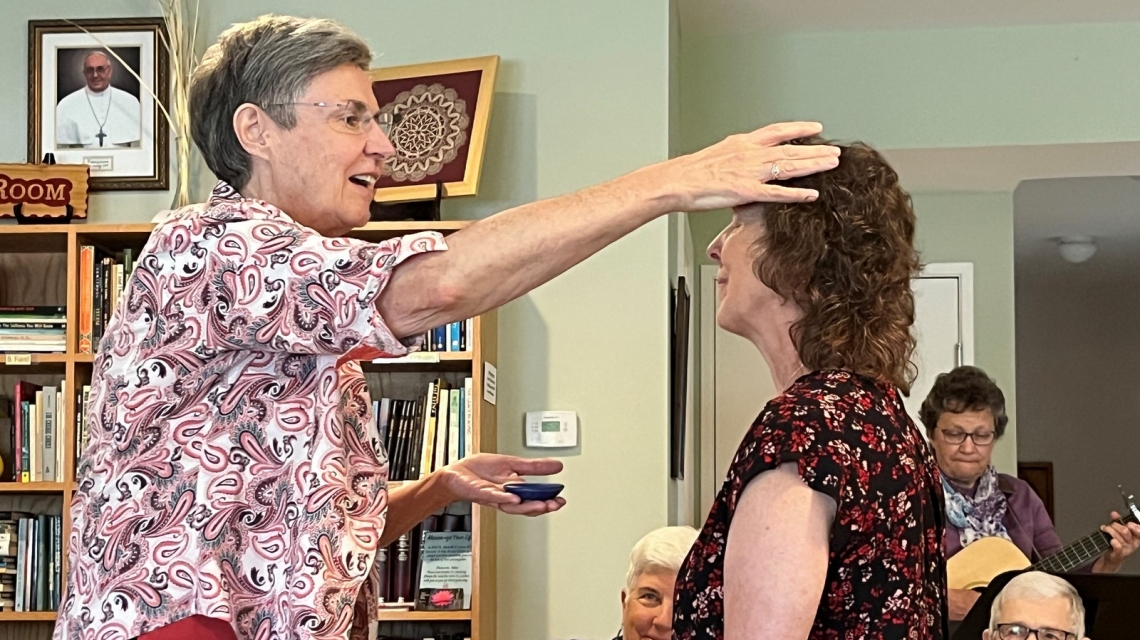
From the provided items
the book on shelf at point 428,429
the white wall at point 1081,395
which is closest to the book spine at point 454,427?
the book on shelf at point 428,429

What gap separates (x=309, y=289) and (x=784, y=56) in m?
4.08

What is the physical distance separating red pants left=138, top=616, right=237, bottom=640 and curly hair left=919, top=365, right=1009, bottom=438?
3031 millimetres

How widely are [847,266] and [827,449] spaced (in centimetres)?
24

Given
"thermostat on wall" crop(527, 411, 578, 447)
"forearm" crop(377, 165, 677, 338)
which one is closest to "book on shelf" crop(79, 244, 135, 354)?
"thermostat on wall" crop(527, 411, 578, 447)

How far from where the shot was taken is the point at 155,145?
4.17 meters

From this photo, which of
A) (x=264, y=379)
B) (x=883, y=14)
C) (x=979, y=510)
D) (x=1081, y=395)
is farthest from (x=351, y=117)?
(x=1081, y=395)

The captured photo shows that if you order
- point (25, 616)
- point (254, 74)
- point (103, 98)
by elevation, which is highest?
point (103, 98)

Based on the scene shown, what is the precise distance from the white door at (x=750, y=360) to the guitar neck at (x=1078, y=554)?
1671 mm

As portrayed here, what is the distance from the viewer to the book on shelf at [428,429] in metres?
3.74

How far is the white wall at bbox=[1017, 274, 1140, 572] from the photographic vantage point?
9.26 m

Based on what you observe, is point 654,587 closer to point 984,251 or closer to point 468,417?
point 468,417

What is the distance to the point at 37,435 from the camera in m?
3.80

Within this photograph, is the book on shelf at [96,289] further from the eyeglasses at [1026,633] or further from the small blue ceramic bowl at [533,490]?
the eyeglasses at [1026,633]

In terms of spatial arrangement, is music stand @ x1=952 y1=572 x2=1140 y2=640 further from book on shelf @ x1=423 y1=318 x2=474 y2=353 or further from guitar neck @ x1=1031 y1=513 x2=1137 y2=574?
book on shelf @ x1=423 y1=318 x2=474 y2=353
